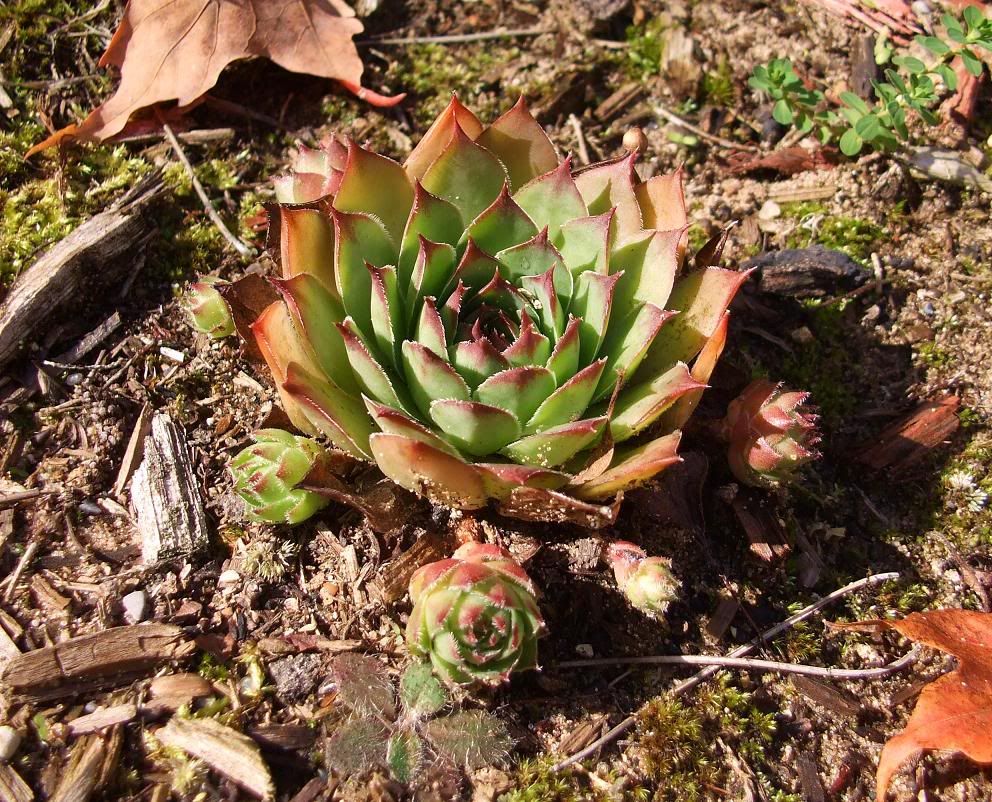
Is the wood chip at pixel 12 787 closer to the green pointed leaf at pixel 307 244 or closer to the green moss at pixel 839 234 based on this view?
the green pointed leaf at pixel 307 244

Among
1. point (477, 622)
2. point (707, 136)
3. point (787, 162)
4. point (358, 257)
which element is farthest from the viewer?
point (707, 136)

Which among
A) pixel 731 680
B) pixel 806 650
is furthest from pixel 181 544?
pixel 806 650

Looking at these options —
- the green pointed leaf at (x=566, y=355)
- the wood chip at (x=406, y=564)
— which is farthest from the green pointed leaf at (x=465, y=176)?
the wood chip at (x=406, y=564)

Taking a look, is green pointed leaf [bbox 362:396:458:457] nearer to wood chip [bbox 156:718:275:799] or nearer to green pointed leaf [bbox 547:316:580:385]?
green pointed leaf [bbox 547:316:580:385]

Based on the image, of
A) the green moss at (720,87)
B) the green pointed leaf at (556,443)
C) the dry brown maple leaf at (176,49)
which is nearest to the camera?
the green pointed leaf at (556,443)

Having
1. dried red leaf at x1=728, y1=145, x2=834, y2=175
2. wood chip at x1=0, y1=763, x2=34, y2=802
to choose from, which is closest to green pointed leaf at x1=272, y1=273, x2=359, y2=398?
wood chip at x1=0, y1=763, x2=34, y2=802

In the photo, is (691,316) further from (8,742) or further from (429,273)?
(8,742)

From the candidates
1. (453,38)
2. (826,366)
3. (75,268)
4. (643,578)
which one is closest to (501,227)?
(643,578)
